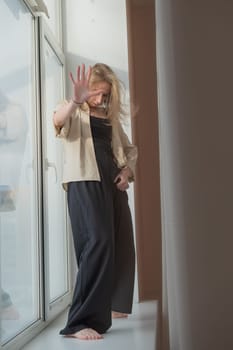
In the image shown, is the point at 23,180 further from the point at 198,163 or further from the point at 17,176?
the point at 198,163

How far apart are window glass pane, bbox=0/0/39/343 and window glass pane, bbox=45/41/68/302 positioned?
0.24 m

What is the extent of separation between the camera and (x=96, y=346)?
1.27m

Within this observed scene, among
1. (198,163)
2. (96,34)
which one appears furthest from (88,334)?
(96,34)

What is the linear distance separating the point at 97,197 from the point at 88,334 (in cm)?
42

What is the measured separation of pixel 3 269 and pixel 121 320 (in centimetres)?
50

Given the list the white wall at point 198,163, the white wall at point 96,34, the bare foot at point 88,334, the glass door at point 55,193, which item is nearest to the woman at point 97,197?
the bare foot at point 88,334

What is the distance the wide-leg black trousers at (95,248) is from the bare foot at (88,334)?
0.01 metres

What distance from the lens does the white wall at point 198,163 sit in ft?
4.95

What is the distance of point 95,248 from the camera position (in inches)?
53.8

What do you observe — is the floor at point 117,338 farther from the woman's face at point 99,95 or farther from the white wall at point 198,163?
the woman's face at point 99,95

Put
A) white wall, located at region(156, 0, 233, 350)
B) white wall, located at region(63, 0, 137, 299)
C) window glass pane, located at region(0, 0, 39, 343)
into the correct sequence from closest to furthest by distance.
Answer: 1. window glass pane, located at region(0, 0, 39, 343)
2. white wall, located at region(156, 0, 233, 350)
3. white wall, located at region(63, 0, 137, 299)

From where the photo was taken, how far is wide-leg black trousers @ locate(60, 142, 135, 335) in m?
1.35

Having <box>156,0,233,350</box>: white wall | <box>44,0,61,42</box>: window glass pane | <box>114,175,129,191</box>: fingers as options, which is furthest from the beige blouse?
<box>44,0,61,42</box>: window glass pane

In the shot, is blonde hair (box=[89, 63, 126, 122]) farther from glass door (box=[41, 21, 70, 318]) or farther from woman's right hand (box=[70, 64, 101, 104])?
glass door (box=[41, 21, 70, 318])
